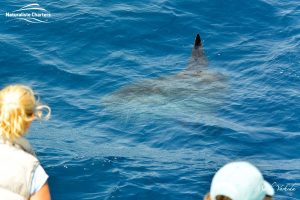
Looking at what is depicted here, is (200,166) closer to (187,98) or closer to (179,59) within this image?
(187,98)

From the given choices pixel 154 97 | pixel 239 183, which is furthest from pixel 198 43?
pixel 239 183

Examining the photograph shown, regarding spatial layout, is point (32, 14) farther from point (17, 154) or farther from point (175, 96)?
point (17, 154)

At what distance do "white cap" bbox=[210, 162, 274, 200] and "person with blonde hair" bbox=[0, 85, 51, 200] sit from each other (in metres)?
1.47

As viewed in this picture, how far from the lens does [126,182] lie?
8984mm

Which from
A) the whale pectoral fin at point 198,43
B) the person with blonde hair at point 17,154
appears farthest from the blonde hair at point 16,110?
the whale pectoral fin at point 198,43

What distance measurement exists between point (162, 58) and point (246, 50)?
2.12 metres

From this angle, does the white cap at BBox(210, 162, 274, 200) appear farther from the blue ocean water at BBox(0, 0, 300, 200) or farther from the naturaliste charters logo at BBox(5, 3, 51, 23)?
the naturaliste charters logo at BBox(5, 3, 51, 23)

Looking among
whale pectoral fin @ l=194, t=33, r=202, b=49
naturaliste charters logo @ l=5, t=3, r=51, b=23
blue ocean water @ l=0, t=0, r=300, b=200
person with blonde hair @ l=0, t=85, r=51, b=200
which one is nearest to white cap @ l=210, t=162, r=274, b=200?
person with blonde hair @ l=0, t=85, r=51, b=200

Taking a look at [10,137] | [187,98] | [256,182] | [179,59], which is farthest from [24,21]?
[256,182]

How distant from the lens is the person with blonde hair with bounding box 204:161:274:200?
4.17m

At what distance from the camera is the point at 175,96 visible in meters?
12.8

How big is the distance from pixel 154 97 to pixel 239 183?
28.5 ft

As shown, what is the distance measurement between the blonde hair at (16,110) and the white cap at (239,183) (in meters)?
1.58

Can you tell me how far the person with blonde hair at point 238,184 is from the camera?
4.17 m
